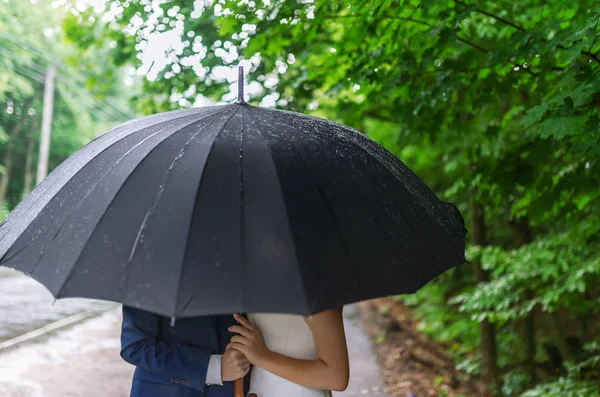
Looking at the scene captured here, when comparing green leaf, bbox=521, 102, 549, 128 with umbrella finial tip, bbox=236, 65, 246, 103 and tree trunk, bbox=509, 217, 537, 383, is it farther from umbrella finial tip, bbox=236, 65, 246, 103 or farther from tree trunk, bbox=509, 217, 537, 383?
tree trunk, bbox=509, 217, 537, 383

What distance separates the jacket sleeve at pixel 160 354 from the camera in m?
2.22

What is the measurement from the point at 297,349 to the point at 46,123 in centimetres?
1507

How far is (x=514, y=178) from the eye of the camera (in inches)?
160

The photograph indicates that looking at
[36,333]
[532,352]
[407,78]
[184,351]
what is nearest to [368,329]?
[532,352]

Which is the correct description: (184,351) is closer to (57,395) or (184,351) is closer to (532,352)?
(57,395)

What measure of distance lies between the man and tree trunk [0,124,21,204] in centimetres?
1028

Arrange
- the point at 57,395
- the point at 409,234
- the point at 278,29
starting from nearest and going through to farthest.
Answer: the point at 409,234
the point at 278,29
the point at 57,395

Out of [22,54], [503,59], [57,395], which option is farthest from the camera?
[22,54]

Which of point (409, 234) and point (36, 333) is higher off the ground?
point (36, 333)

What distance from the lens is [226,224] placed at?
1.81 m

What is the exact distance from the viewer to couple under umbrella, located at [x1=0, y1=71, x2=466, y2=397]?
5.66ft

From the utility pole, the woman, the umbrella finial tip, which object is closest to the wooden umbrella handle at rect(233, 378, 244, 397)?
the woman

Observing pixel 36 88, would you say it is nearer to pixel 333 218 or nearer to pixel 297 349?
pixel 297 349

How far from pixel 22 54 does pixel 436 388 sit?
504 inches
